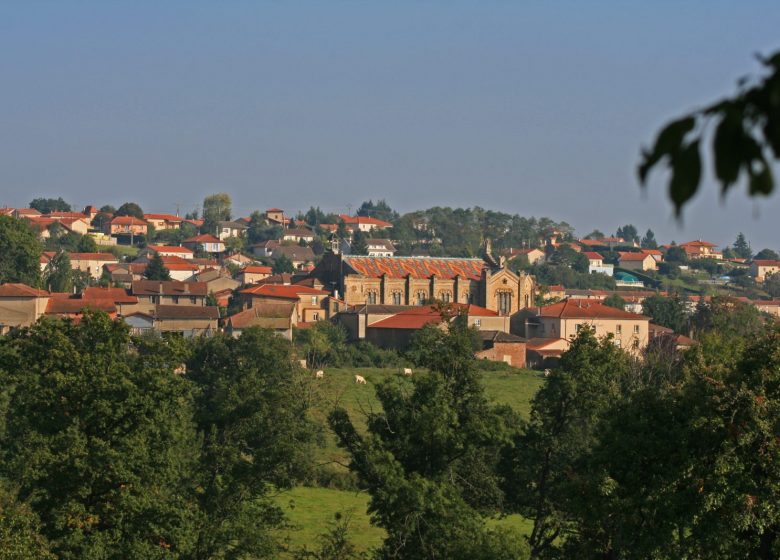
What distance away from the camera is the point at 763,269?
6816 inches

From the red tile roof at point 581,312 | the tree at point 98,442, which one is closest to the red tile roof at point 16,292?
the red tile roof at point 581,312

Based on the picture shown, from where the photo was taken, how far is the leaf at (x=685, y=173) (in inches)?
139

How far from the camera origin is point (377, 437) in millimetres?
23484

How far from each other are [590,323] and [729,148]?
77218 millimetres

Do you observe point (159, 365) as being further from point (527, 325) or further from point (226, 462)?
point (527, 325)

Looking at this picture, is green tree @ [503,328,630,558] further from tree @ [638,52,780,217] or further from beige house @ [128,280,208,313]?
beige house @ [128,280,208,313]

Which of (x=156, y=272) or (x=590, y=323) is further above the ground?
(x=156, y=272)

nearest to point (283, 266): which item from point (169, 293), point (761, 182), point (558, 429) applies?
point (169, 293)

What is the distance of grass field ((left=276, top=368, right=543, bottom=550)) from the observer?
34.1 metres

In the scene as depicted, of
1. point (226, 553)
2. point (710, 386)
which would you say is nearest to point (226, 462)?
point (226, 553)

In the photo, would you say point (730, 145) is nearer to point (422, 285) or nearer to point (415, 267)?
point (422, 285)

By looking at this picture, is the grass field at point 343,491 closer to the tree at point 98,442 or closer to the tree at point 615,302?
the tree at point 98,442

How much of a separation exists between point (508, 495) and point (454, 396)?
2785 millimetres

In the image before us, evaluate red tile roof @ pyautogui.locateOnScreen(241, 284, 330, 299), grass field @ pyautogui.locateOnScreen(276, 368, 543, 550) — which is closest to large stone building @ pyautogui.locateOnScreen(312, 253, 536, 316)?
red tile roof @ pyautogui.locateOnScreen(241, 284, 330, 299)
